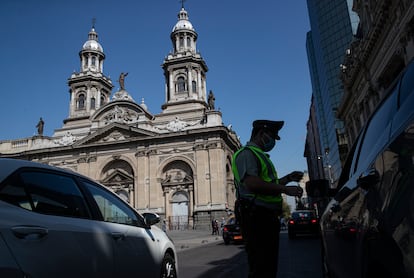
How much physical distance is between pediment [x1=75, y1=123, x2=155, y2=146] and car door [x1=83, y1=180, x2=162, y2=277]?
1401 inches

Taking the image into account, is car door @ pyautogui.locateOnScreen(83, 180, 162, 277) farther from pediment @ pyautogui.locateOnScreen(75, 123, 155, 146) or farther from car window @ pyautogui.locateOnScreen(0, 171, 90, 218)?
pediment @ pyautogui.locateOnScreen(75, 123, 155, 146)

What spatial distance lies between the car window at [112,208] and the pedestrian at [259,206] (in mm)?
1336

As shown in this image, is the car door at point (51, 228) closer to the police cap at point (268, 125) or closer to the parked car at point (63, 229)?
the parked car at point (63, 229)

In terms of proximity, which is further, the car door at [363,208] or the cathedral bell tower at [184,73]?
the cathedral bell tower at [184,73]

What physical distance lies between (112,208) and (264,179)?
170 centimetres

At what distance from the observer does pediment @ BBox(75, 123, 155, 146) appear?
130 ft

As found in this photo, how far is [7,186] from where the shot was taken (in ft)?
7.45

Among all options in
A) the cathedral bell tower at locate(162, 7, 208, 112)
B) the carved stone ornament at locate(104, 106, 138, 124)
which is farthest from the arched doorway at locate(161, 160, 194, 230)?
the carved stone ornament at locate(104, 106, 138, 124)

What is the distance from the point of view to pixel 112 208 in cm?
366

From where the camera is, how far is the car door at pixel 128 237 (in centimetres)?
321

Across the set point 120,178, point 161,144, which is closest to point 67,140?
point 120,178

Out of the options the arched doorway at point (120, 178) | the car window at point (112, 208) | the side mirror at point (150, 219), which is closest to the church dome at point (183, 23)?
the arched doorway at point (120, 178)

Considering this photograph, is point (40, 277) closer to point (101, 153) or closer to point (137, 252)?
point (137, 252)

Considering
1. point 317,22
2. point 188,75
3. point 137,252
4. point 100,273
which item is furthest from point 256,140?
point 317,22
